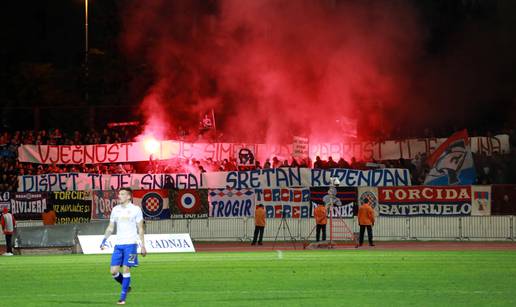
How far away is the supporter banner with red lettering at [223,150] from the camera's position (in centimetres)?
3800

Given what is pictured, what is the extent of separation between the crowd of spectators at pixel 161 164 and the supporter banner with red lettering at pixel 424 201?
1435 millimetres

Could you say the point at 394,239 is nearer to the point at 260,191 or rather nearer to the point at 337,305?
the point at 260,191

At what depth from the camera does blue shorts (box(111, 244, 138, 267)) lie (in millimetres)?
14461

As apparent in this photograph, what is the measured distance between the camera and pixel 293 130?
43.8 meters

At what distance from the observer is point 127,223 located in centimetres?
1462

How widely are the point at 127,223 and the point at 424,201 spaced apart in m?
22.6

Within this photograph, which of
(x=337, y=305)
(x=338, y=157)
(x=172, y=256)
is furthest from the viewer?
(x=338, y=157)

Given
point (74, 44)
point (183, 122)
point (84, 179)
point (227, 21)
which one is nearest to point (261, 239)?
point (84, 179)

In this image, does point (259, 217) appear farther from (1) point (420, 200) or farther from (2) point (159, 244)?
(1) point (420, 200)

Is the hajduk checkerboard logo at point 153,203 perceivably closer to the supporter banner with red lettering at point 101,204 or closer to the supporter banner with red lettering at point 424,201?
the supporter banner with red lettering at point 101,204

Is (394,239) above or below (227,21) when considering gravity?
below

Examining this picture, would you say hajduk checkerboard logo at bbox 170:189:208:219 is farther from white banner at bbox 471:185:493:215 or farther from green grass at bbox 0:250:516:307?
white banner at bbox 471:185:493:215

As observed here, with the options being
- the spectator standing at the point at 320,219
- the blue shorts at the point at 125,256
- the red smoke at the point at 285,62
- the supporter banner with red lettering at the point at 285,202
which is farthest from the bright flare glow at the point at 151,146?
the blue shorts at the point at 125,256

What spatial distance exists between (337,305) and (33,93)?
3811cm
